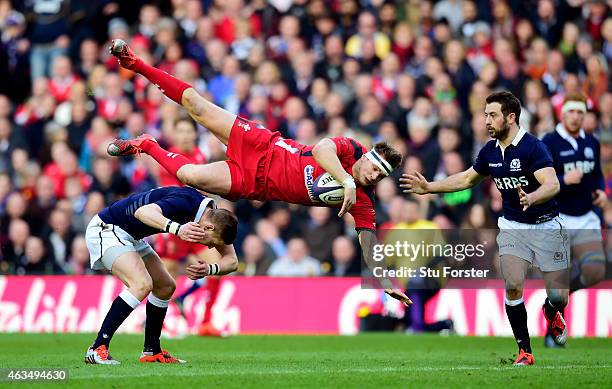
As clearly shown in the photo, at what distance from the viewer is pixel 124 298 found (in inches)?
464

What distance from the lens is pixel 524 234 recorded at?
12266 mm

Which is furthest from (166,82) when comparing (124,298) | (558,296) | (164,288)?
(558,296)

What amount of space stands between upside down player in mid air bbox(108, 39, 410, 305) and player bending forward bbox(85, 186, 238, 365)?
1019 mm

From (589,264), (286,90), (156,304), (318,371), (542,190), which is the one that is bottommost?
(318,371)

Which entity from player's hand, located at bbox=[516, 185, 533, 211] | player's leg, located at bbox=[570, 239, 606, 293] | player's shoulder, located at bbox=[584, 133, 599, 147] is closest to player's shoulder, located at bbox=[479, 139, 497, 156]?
player's hand, located at bbox=[516, 185, 533, 211]

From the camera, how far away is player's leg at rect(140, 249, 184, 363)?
12164mm

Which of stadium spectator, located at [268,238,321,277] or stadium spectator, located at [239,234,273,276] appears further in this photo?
stadium spectator, located at [239,234,273,276]

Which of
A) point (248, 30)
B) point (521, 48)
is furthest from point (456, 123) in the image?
point (248, 30)

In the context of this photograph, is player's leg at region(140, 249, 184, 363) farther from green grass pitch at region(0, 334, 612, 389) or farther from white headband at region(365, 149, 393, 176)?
white headband at region(365, 149, 393, 176)

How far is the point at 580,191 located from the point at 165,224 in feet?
21.5

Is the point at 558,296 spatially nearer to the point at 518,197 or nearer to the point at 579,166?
the point at 518,197

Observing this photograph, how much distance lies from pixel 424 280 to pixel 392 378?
25.3ft

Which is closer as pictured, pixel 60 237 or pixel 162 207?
pixel 162 207

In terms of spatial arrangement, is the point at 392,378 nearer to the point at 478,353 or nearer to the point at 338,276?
the point at 478,353
